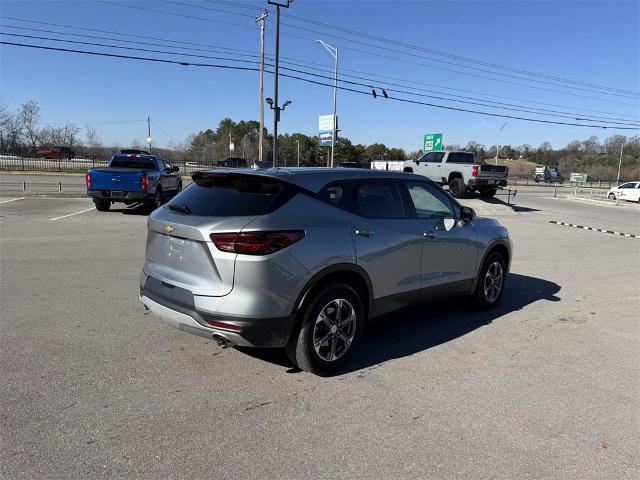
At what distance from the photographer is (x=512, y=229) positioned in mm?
16031

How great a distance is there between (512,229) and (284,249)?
45.9 feet

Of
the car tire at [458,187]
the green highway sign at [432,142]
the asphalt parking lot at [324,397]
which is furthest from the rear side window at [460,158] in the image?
the green highway sign at [432,142]

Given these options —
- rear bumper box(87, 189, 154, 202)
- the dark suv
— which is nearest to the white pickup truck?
rear bumper box(87, 189, 154, 202)

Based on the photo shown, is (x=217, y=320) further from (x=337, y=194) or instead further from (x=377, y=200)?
(x=377, y=200)

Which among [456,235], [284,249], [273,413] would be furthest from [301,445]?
[456,235]

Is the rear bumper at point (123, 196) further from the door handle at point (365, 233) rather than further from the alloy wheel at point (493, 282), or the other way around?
the door handle at point (365, 233)

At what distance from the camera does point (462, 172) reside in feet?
74.6

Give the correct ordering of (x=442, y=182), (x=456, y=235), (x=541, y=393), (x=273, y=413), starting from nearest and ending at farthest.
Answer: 1. (x=273, y=413)
2. (x=541, y=393)
3. (x=456, y=235)
4. (x=442, y=182)

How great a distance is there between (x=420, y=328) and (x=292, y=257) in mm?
2341

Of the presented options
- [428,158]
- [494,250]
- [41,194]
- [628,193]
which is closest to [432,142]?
[628,193]

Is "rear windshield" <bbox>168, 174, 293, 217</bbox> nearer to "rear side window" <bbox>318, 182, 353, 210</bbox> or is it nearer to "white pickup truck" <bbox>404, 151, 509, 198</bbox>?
"rear side window" <bbox>318, 182, 353, 210</bbox>

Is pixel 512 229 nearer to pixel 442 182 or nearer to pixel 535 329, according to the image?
pixel 442 182

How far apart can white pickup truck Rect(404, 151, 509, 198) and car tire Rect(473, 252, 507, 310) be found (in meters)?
16.6

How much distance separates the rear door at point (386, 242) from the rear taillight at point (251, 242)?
810 millimetres
